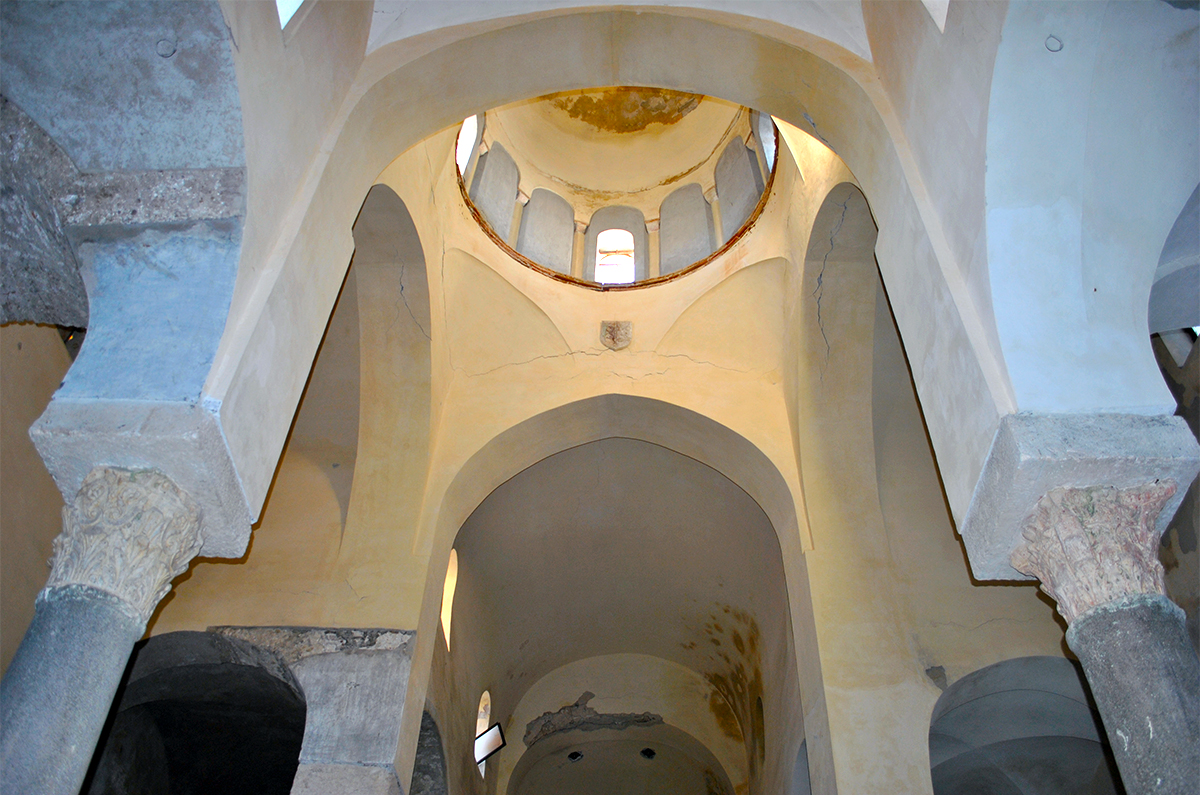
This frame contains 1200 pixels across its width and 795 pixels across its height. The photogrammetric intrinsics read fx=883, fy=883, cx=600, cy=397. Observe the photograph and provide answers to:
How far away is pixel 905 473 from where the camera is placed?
24.0ft

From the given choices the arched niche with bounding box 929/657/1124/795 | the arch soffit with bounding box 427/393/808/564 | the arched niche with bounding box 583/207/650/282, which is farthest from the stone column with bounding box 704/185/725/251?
the arched niche with bounding box 929/657/1124/795

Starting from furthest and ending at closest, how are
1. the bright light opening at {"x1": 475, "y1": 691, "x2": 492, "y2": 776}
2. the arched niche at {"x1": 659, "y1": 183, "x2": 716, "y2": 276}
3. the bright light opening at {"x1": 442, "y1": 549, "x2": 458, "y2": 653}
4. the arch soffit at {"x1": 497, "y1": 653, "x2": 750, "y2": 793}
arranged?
1. the arch soffit at {"x1": 497, "y1": 653, "x2": 750, "y2": 793}
2. the arched niche at {"x1": 659, "y1": 183, "x2": 716, "y2": 276}
3. the bright light opening at {"x1": 475, "y1": 691, "x2": 492, "y2": 776}
4. the bright light opening at {"x1": 442, "y1": 549, "x2": 458, "y2": 653}

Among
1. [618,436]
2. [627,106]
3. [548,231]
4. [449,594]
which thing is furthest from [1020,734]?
[627,106]

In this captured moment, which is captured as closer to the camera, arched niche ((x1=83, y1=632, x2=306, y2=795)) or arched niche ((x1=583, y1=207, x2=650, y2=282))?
arched niche ((x1=83, y1=632, x2=306, y2=795))

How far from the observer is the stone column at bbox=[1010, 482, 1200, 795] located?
2.79 m

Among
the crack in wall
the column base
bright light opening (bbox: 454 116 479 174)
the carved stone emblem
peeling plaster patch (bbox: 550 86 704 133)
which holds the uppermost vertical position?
peeling plaster patch (bbox: 550 86 704 133)

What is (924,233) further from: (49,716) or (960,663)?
(49,716)

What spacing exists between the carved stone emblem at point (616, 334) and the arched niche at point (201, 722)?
12.7 feet

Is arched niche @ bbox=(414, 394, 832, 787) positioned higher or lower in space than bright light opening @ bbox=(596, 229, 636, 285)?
lower

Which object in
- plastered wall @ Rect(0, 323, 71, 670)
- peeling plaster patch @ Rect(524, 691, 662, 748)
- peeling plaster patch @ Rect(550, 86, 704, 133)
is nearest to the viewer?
plastered wall @ Rect(0, 323, 71, 670)

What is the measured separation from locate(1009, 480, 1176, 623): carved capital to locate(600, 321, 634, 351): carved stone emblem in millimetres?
Result: 5093

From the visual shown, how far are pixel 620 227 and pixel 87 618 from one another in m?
7.80

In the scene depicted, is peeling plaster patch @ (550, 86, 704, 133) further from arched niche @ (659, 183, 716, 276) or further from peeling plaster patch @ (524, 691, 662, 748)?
peeling plaster patch @ (524, 691, 662, 748)

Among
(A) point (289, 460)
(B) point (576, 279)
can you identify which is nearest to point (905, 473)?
(B) point (576, 279)
